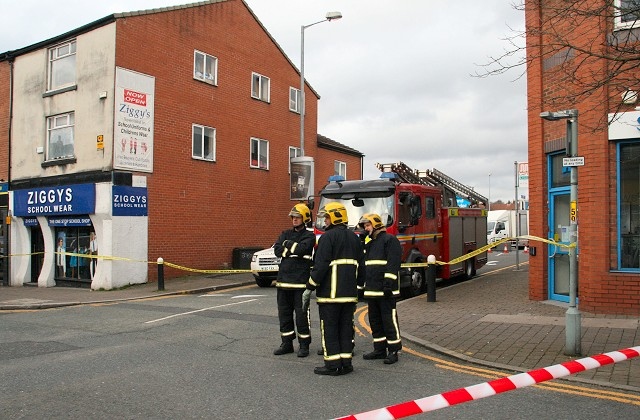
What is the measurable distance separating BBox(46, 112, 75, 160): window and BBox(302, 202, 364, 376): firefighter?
14.1 meters

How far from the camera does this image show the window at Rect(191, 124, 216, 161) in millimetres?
19531

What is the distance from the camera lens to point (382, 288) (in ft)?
22.5

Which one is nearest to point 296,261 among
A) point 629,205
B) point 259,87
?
point 629,205

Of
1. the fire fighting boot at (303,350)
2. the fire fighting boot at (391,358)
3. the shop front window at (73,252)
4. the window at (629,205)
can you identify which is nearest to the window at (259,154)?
the shop front window at (73,252)

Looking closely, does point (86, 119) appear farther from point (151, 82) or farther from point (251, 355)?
point (251, 355)

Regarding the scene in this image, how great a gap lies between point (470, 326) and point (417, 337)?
1.23 m

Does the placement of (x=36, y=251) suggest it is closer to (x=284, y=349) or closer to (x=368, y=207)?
(x=368, y=207)

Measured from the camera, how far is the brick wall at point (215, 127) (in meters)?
18.0

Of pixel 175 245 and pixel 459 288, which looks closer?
pixel 459 288

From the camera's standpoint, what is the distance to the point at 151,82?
17859 mm

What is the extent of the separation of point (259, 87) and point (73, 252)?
946cm

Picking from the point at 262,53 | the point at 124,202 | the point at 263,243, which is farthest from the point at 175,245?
the point at 262,53

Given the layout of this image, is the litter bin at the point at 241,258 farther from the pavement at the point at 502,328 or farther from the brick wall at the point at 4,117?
the brick wall at the point at 4,117

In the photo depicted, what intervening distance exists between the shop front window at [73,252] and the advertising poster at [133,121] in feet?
8.54
